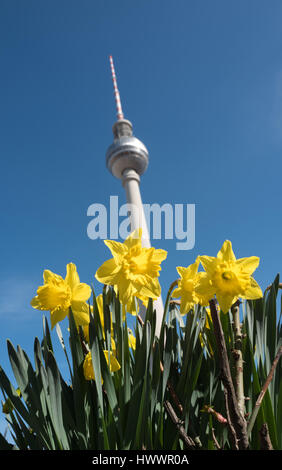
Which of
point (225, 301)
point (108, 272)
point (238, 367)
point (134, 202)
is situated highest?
point (134, 202)

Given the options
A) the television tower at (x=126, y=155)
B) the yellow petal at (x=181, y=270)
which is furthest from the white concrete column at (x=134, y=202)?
the yellow petal at (x=181, y=270)

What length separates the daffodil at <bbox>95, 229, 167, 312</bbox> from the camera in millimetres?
1000

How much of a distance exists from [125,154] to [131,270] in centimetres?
2367

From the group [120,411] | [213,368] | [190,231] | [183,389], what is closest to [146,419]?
[120,411]

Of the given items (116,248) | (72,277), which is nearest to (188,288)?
(116,248)

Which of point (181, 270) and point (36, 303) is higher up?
point (181, 270)

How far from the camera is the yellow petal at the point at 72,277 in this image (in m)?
1.07

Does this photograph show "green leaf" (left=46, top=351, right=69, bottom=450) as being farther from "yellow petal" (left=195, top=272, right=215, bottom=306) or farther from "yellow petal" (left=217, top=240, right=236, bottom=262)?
"yellow petal" (left=217, top=240, right=236, bottom=262)

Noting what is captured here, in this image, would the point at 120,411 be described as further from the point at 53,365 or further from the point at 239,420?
the point at 239,420

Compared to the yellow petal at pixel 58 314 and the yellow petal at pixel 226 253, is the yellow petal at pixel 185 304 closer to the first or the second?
the yellow petal at pixel 226 253

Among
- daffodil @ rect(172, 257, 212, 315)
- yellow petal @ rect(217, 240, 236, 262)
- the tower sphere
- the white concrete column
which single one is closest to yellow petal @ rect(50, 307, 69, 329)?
daffodil @ rect(172, 257, 212, 315)

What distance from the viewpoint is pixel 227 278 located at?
95 centimetres

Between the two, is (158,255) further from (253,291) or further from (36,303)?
(36,303)

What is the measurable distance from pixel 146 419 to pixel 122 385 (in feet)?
0.36
